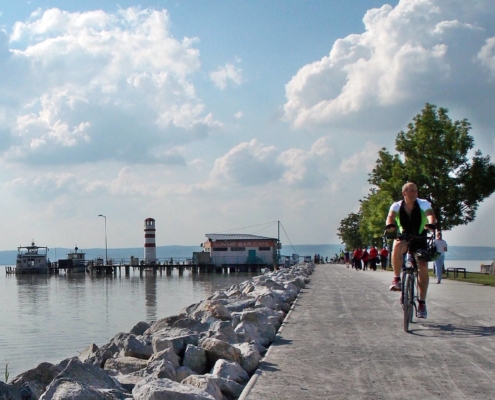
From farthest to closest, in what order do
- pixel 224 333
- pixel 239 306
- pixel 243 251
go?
pixel 243 251, pixel 239 306, pixel 224 333

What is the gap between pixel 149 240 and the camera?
95.2 metres

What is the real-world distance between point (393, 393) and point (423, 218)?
150 inches

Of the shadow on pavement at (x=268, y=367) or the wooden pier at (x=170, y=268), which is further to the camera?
the wooden pier at (x=170, y=268)

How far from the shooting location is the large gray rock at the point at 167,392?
4.79 metres

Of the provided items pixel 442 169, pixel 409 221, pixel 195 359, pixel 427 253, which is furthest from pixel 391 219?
pixel 442 169

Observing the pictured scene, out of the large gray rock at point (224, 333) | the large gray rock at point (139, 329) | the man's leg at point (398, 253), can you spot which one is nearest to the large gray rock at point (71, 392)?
the large gray rock at point (224, 333)

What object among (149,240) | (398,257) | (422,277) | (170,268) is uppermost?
(149,240)

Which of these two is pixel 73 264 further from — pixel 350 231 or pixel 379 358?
pixel 379 358

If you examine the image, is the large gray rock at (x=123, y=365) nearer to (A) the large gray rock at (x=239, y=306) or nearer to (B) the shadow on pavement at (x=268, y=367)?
(B) the shadow on pavement at (x=268, y=367)

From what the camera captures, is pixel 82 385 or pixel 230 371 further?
pixel 230 371

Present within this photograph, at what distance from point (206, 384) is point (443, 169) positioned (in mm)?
26215

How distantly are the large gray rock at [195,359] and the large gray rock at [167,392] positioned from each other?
1.66m

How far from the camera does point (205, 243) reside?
94.9 m

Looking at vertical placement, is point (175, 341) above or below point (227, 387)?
above
